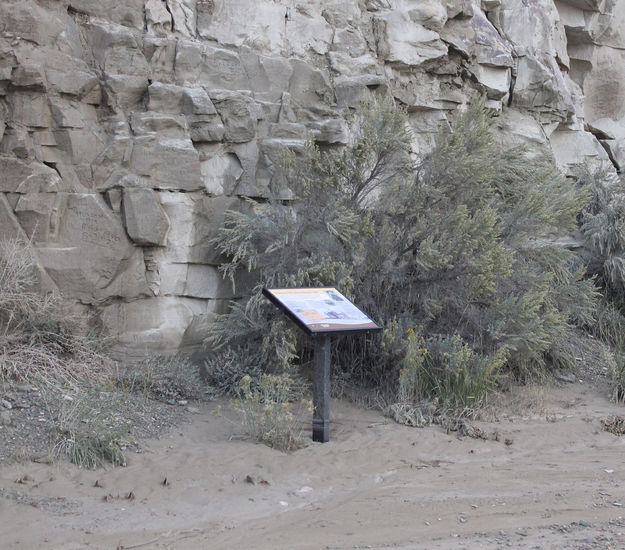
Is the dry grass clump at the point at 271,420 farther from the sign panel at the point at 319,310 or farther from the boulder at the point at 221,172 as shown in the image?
the boulder at the point at 221,172

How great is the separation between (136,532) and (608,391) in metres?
6.16

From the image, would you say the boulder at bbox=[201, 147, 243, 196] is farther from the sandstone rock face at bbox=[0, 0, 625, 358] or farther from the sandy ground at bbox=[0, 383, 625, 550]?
the sandy ground at bbox=[0, 383, 625, 550]

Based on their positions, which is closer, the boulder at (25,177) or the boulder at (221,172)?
the boulder at (25,177)

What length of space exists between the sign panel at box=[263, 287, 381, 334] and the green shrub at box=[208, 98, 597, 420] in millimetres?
996

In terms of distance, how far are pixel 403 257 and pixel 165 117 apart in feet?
10.0

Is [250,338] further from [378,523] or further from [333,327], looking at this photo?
[378,523]

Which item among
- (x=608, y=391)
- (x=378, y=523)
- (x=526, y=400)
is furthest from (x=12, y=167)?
(x=608, y=391)

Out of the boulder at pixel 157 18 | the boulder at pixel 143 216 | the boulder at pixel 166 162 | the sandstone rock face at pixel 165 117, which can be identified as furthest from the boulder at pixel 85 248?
the boulder at pixel 157 18

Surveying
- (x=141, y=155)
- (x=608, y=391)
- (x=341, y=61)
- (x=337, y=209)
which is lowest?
(x=608, y=391)

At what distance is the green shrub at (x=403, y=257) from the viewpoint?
25.8 feet

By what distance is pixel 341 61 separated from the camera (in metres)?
10.2

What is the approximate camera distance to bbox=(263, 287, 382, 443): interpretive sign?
6312 mm

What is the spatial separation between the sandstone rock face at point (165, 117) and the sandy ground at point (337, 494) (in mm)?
1994

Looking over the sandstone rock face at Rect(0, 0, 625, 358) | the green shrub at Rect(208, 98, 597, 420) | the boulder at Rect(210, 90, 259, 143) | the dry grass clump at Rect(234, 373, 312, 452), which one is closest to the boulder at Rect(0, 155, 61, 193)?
the sandstone rock face at Rect(0, 0, 625, 358)
